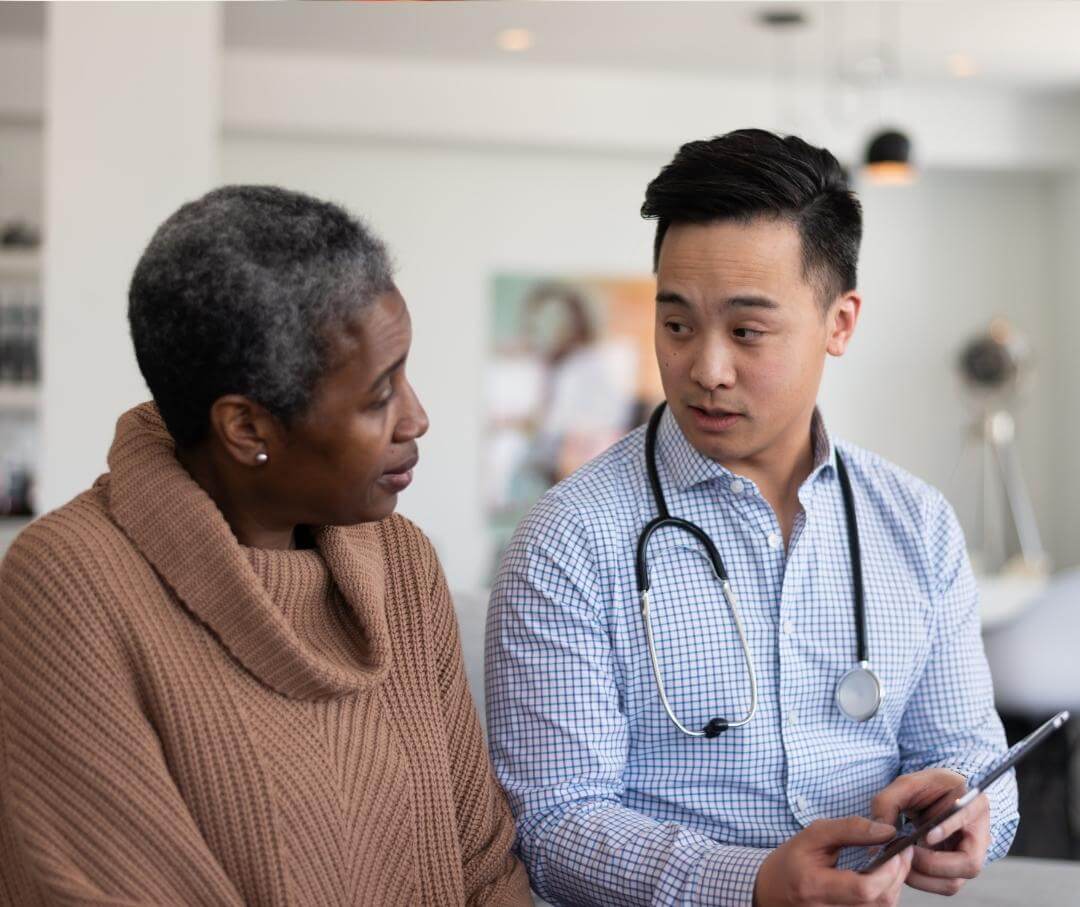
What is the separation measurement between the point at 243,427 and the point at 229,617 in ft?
0.57

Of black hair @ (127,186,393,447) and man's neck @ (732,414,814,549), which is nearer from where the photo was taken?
black hair @ (127,186,393,447)

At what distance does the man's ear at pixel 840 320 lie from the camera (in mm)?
1732

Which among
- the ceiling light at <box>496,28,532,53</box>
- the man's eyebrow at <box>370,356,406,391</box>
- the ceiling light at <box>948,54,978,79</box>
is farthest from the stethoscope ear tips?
the ceiling light at <box>948,54,978,79</box>

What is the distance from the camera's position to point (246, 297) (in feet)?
3.93

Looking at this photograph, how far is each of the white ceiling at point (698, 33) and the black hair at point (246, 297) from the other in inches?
187

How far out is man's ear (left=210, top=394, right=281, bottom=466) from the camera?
124cm

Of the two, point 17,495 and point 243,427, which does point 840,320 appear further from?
point 17,495

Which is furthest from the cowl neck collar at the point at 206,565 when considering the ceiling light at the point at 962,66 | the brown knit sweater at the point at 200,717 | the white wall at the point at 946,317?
the white wall at the point at 946,317

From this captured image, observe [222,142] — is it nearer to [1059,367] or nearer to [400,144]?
[400,144]

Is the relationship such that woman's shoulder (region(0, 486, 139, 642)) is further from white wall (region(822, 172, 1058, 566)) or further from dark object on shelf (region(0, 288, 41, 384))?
white wall (region(822, 172, 1058, 566))

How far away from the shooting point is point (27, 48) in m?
6.28

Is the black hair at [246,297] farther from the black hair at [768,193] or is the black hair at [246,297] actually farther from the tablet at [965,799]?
the tablet at [965,799]

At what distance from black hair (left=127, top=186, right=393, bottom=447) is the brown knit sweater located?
4.7 inches

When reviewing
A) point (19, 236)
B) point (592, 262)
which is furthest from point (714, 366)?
point (592, 262)
